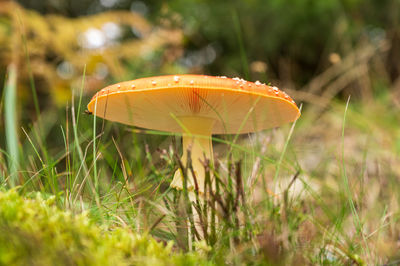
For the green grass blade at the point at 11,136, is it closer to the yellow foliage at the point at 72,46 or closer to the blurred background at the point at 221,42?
the blurred background at the point at 221,42

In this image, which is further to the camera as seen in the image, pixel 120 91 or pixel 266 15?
pixel 266 15

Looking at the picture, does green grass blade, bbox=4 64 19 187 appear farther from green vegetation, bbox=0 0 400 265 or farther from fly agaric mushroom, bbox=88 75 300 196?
fly agaric mushroom, bbox=88 75 300 196

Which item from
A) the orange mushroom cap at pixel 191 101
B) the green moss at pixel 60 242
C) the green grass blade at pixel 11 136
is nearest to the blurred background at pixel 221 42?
the green grass blade at pixel 11 136

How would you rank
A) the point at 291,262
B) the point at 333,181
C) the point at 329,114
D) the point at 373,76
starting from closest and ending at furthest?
1. the point at 291,262
2. the point at 333,181
3. the point at 329,114
4. the point at 373,76

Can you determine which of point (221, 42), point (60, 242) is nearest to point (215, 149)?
point (221, 42)

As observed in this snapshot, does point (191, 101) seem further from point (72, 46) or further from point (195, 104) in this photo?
point (72, 46)

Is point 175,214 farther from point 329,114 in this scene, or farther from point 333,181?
point 329,114

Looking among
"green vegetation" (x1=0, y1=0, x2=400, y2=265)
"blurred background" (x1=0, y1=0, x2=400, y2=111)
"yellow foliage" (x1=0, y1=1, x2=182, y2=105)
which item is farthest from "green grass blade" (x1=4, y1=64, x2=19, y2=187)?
"yellow foliage" (x1=0, y1=1, x2=182, y2=105)

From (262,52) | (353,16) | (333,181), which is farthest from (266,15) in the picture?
(333,181)
